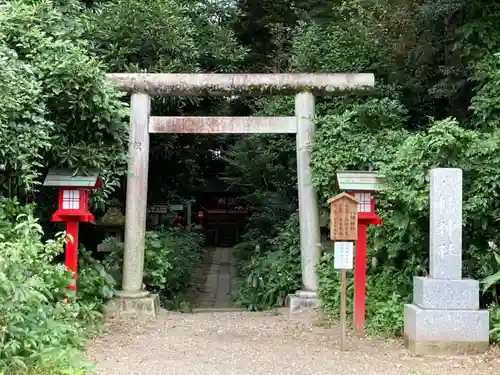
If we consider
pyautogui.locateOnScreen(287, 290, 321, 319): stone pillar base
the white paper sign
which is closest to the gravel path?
pyautogui.locateOnScreen(287, 290, 321, 319): stone pillar base

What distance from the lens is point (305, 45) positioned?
1063 cm

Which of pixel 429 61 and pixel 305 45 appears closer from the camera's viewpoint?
pixel 429 61

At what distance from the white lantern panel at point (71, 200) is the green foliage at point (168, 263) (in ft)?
5.97

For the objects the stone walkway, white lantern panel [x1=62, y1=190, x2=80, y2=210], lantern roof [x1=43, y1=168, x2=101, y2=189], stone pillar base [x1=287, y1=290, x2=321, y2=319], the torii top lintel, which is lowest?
the stone walkway

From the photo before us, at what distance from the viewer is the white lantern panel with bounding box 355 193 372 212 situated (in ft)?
23.0

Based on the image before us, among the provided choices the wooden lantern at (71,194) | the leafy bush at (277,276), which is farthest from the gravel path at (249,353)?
the leafy bush at (277,276)

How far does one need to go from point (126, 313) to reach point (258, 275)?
3400 millimetres

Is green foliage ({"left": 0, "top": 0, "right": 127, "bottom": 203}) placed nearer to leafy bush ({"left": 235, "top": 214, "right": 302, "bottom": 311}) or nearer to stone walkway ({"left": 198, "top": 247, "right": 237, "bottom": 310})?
leafy bush ({"left": 235, "top": 214, "right": 302, "bottom": 311})

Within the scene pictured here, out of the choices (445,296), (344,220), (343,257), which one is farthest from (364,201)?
(445,296)

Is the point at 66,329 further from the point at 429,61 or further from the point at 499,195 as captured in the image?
the point at 429,61

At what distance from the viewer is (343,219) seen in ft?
20.6

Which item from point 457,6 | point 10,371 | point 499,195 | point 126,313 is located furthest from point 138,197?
point 457,6

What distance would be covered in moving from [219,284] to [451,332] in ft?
31.9

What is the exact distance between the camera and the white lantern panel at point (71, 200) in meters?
7.00
